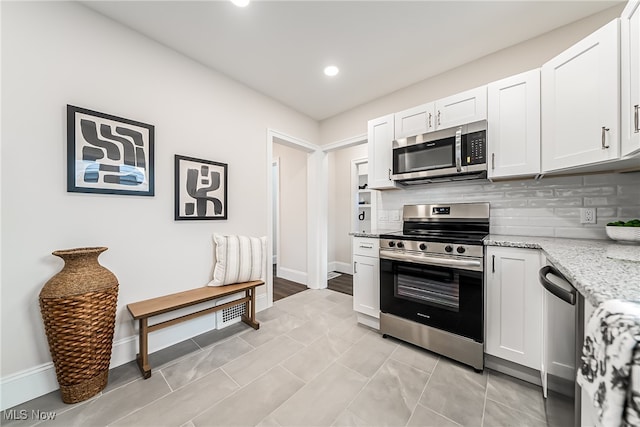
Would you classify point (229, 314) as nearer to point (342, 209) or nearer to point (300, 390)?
point (300, 390)

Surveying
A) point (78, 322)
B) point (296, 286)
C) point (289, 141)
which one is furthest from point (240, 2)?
point (296, 286)

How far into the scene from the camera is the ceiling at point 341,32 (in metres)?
1.74

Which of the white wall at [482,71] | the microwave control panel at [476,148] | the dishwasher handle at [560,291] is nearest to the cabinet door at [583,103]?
the microwave control panel at [476,148]

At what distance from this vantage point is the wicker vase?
1.38 meters

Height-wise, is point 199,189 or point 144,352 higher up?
point 199,189

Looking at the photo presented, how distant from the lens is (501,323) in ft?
5.52

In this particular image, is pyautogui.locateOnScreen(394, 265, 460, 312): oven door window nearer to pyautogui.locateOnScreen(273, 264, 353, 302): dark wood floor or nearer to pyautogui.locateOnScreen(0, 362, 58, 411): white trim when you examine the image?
pyautogui.locateOnScreen(273, 264, 353, 302): dark wood floor

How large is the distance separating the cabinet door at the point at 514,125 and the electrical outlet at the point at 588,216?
490 mm

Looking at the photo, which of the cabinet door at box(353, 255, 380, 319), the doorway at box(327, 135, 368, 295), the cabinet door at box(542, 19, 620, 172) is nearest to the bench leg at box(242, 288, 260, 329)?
the cabinet door at box(353, 255, 380, 319)

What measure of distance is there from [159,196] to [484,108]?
2.99 metres

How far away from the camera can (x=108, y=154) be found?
178 centimetres

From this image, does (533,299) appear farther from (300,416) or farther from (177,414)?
(177,414)

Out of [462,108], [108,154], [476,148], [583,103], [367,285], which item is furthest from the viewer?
[367,285]

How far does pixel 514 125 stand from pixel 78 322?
3415 millimetres
